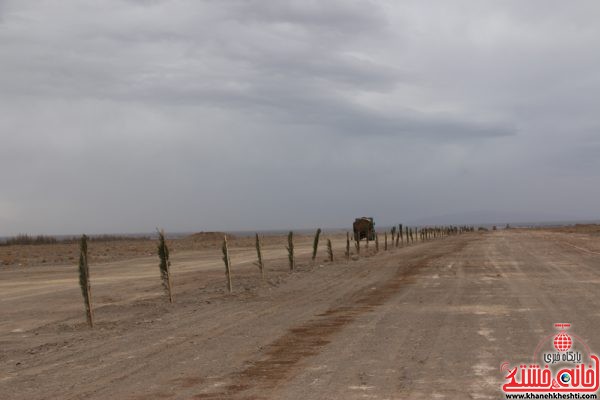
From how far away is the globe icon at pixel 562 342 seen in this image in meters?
9.99

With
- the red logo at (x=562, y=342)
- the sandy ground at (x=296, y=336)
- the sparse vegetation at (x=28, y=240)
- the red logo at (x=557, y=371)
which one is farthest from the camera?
the sparse vegetation at (x=28, y=240)

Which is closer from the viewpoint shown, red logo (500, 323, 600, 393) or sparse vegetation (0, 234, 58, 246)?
red logo (500, 323, 600, 393)

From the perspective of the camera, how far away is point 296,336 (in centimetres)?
1188

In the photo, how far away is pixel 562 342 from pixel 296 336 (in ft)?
16.5

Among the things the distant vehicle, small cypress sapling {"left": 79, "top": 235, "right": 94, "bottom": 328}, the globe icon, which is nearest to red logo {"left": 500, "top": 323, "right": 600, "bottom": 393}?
the globe icon

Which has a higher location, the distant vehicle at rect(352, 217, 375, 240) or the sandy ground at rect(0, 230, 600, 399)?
the distant vehicle at rect(352, 217, 375, 240)

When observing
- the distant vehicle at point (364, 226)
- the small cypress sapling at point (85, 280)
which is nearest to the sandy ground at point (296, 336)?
the small cypress sapling at point (85, 280)

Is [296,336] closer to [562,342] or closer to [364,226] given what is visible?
[562,342]

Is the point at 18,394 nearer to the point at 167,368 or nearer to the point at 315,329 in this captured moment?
the point at 167,368

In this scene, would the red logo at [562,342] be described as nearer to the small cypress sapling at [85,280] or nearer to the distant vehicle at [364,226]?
the small cypress sapling at [85,280]

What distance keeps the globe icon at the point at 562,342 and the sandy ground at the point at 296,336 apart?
13.0 inches

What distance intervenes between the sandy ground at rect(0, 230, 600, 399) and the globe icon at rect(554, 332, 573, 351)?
1.08 feet

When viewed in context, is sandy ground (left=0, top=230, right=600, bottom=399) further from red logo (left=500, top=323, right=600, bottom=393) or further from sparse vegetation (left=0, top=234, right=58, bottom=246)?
sparse vegetation (left=0, top=234, right=58, bottom=246)

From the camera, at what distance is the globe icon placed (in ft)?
32.8
